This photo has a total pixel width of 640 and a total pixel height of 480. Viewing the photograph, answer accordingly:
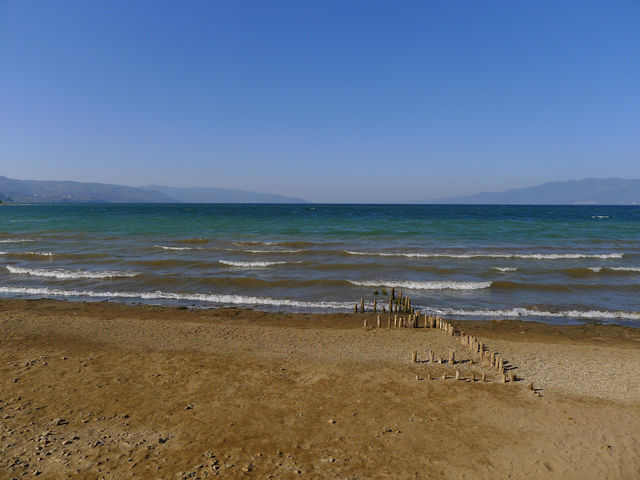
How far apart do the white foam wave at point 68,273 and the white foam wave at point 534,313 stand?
1693cm

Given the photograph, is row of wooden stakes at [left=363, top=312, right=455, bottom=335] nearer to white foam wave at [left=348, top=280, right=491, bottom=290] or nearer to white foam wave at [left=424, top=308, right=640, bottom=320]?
white foam wave at [left=424, top=308, right=640, bottom=320]

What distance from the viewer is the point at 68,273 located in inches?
832

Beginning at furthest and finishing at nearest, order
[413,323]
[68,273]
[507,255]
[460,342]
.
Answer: [507,255]
[68,273]
[413,323]
[460,342]

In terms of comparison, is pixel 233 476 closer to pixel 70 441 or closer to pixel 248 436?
pixel 248 436

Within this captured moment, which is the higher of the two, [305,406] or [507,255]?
[507,255]

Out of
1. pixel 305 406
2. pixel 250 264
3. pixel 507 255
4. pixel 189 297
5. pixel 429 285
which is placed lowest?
pixel 189 297

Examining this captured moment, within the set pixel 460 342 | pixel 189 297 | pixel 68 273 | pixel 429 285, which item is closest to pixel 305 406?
pixel 460 342

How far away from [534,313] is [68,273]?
24.1 meters

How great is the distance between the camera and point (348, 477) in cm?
552

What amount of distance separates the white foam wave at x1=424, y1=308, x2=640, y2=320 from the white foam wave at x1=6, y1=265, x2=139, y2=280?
16929 mm

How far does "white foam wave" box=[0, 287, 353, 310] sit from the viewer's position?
1656cm

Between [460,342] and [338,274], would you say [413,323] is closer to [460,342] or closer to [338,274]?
[460,342]

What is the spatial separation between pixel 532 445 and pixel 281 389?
194 inches

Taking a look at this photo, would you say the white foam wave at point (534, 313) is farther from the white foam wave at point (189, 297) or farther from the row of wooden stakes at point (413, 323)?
the white foam wave at point (189, 297)
